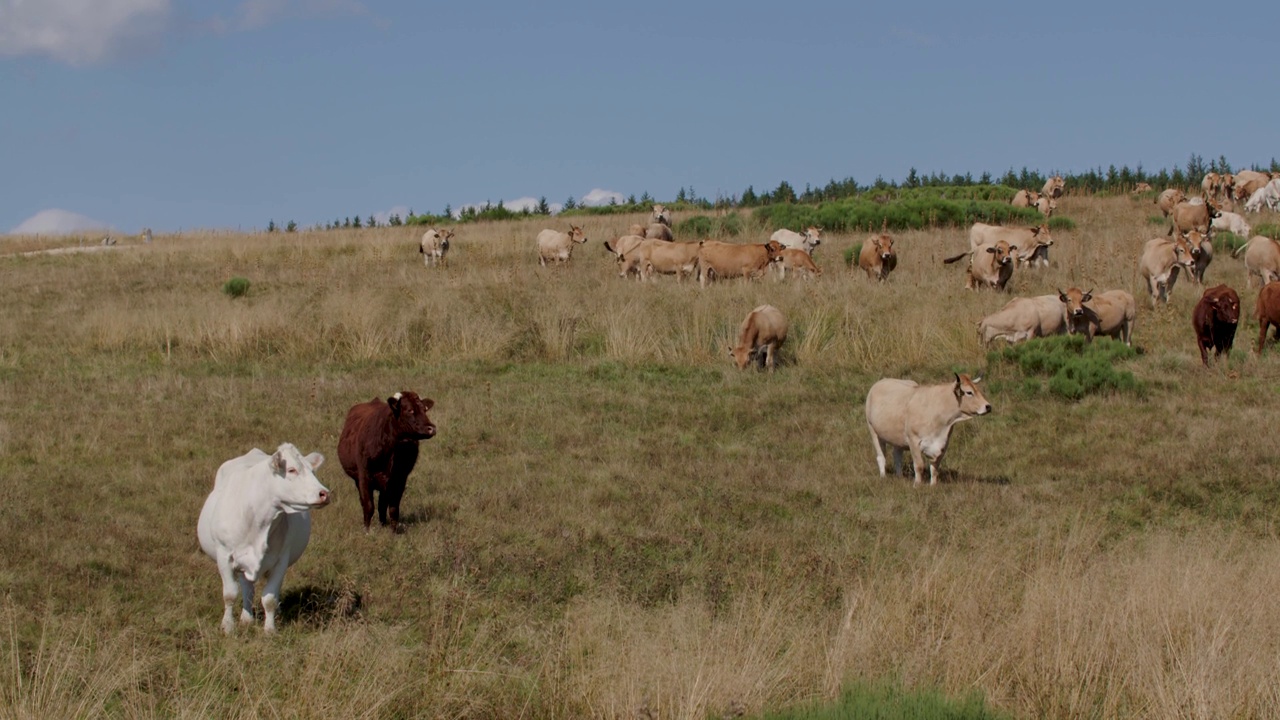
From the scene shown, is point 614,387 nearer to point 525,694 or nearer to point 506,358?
point 506,358

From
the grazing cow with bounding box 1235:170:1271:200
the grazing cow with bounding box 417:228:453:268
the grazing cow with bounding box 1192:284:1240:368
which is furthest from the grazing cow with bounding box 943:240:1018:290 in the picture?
the grazing cow with bounding box 1235:170:1271:200

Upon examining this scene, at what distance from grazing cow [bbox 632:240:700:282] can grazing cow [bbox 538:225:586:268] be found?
12.4 feet

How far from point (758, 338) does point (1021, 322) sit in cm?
425

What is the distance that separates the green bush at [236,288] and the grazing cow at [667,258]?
8.73 meters

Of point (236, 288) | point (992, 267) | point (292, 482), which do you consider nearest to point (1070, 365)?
point (992, 267)

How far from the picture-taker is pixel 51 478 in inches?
490

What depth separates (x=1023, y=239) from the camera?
94.1 ft

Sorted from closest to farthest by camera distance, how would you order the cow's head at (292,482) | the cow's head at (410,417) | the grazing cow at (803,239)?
1. the cow's head at (292,482)
2. the cow's head at (410,417)
3. the grazing cow at (803,239)

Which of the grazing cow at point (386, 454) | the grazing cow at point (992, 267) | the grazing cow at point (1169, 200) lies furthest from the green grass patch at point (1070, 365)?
the grazing cow at point (1169, 200)

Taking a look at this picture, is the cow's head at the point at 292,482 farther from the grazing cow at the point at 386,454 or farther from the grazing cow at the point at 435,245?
the grazing cow at the point at 435,245

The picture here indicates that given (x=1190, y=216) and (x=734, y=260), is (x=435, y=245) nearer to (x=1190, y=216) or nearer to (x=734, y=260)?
(x=734, y=260)

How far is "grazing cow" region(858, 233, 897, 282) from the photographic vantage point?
89.8 ft

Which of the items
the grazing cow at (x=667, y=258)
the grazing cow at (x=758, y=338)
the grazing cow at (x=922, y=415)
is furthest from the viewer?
the grazing cow at (x=667, y=258)

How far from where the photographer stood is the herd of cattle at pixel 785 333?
27.3 ft
